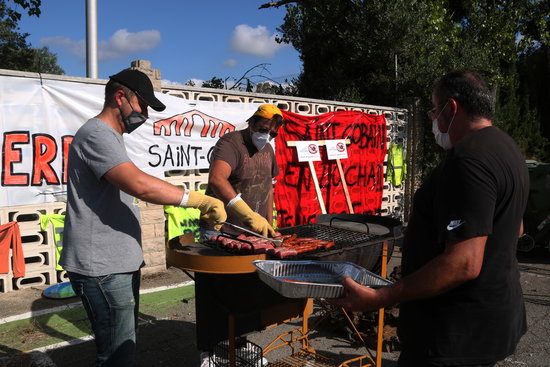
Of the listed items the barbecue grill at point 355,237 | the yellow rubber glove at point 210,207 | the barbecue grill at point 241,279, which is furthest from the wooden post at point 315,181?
the yellow rubber glove at point 210,207

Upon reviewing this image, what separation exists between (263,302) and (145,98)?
1.57 metres

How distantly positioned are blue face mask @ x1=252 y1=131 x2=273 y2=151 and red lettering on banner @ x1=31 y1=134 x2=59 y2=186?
3.05 m

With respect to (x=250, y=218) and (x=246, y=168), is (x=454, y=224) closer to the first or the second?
(x=250, y=218)

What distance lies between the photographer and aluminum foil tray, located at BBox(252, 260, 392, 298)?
2.25m

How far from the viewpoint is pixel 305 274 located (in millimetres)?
2771

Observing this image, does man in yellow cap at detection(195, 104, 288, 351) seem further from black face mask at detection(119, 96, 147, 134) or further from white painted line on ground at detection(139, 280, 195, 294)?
white painted line on ground at detection(139, 280, 195, 294)

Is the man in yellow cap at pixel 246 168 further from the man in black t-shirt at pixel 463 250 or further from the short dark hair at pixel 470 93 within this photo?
the short dark hair at pixel 470 93

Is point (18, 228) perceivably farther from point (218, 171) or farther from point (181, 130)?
point (218, 171)

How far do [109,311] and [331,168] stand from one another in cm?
719

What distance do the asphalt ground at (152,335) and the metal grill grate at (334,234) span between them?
125 cm

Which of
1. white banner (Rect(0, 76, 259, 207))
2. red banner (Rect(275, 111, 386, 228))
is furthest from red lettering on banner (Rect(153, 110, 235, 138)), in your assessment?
red banner (Rect(275, 111, 386, 228))

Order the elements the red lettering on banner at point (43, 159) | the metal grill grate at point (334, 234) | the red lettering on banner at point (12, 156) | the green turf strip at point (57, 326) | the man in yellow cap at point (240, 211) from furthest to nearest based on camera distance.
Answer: the red lettering on banner at point (43, 159)
the red lettering on banner at point (12, 156)
the green turf strip at point (57, 326)
the metal grill grate at point (334, 234)
the man in yellow cap at point (240, 211)

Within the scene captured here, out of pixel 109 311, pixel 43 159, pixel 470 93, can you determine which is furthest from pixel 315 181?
pixel 470 93

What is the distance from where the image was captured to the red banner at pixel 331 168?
845 centimetres
